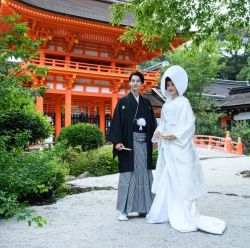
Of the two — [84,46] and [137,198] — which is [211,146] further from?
[137,198]

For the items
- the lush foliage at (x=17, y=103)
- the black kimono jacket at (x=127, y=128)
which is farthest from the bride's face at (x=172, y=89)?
the lush foliage at (x=17, y=103)

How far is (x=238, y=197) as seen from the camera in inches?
243

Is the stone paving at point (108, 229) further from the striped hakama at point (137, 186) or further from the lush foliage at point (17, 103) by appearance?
the lush foliage at point (17, 103)

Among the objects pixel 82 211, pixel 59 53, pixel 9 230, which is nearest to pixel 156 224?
pixel 82 211

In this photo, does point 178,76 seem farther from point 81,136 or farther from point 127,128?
point 81,136

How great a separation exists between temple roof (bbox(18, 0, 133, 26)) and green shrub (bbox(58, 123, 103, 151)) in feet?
19.3

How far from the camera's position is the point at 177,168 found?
4.20 metres

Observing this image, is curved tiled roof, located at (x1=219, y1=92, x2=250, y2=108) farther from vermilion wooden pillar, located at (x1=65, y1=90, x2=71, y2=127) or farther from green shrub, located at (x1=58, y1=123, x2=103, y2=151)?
green shrub, located at (x1=58, y1=123, x2=103, y2=151)

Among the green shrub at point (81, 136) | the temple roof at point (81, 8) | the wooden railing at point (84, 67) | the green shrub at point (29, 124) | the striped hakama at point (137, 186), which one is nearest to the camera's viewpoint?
the striped hakama at point (137, 186)

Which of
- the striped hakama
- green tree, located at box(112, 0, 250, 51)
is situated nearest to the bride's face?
the striped hakama

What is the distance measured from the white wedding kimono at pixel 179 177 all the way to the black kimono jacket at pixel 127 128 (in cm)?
28

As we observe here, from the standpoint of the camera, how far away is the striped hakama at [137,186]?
4.48m

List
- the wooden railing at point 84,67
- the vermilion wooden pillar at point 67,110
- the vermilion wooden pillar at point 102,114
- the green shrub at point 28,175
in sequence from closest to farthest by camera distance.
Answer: the green shrub at point 28,175 < the wooden railing at point 84,67 < the vermilion wooden pillar at point 67,110 < the vermilion wooden pillar at point 102,114

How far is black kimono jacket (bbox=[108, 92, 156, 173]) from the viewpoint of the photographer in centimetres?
453
